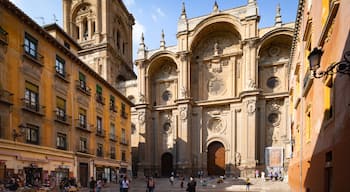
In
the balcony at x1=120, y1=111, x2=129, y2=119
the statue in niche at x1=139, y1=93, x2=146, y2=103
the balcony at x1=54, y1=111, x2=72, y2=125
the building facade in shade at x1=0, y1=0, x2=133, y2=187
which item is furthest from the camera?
the statue in niche at x1=139, y1=93, x2=146, y2=103

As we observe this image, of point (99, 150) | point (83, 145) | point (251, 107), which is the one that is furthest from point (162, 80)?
point (83, 145)

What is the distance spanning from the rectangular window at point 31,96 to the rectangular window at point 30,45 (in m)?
1.89

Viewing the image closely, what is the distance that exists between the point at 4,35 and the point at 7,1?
1814mm

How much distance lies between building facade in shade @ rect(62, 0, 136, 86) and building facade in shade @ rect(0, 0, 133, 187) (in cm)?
1488

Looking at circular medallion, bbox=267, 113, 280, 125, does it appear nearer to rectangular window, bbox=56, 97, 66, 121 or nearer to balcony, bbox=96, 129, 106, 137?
balcony, bbox=96, 129, 106, 137

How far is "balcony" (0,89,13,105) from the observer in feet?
42.0

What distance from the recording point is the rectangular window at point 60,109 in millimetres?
17628

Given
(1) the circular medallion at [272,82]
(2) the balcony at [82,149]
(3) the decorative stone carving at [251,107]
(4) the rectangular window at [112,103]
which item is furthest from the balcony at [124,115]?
(1) the circular medallion at [272,82]

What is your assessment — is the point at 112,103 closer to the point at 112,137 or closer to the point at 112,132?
the point at 112,132

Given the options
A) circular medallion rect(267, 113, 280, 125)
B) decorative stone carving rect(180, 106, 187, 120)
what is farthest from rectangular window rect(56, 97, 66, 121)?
circular medallion rect(267, 113, 280, 125)

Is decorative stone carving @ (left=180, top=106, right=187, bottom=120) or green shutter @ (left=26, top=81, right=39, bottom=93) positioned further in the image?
decorative stone carving @ (left=180, top=106, right=187, bottom=120)

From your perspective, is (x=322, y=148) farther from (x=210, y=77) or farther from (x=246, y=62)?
(x=210, y=77)

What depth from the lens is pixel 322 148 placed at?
759 cm

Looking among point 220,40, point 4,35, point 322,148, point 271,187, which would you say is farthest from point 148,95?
point 322,148
